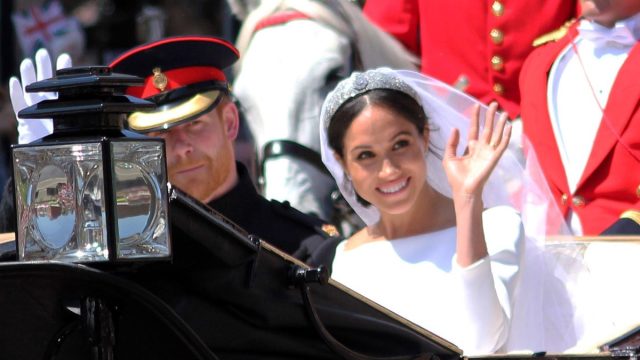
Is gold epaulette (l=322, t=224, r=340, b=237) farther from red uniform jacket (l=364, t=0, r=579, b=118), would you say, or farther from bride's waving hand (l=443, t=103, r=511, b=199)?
bride's waving hand (l=443, t=103, r=511, b=199)

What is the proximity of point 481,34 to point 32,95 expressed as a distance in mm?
1511

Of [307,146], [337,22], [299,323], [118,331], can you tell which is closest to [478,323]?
[299,323]

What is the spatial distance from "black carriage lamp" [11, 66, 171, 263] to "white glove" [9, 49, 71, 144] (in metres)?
2.63

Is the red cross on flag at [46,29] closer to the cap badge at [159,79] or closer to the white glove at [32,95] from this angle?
the white glove at [32,95]

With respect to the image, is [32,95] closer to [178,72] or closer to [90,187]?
[178,72]

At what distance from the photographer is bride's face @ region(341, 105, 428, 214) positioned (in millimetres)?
3342

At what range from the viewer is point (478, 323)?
2.98 metres

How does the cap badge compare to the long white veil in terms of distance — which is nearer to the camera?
the long white veil

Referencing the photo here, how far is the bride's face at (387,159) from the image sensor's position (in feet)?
11.0

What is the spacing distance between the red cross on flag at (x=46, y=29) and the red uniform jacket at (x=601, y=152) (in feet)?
15.7

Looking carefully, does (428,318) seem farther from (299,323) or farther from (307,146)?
(307,146)

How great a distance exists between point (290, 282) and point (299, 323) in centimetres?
6

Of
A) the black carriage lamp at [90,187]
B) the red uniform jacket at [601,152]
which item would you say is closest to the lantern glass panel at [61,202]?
the black carriage lamp at [90,187]

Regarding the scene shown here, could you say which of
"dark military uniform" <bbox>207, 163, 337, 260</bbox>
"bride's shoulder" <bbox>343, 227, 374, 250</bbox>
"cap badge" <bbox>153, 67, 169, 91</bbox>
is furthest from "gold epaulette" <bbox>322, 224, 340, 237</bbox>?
"cap badge" <bbox>153, 67, 169, 91</bbox>
